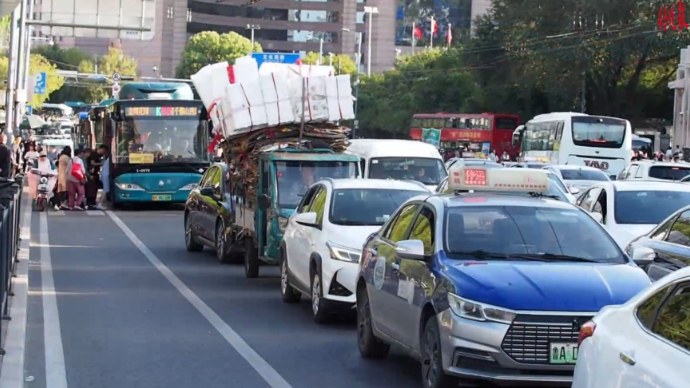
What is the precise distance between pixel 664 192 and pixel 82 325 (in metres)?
7.99

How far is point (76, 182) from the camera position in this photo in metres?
32.4

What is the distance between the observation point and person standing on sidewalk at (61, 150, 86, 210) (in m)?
32.0

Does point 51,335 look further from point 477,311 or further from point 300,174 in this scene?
point 300,174

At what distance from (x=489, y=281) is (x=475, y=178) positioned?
265 centimetres

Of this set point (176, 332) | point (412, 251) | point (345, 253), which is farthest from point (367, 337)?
point (176, 332)

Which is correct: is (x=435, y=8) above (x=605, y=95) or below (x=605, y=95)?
above

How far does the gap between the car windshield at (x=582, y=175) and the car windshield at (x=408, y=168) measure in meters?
8.11

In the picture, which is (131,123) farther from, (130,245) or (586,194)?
(586,194)

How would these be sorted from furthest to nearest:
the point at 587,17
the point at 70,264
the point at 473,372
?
the point at 587,17 < the point at 70,264 < the point at 473,372

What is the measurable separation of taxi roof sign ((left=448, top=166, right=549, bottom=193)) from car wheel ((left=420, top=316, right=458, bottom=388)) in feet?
7.51

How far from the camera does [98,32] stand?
127 ft

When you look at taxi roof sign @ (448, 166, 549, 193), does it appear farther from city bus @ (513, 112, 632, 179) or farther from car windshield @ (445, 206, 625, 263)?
city bus @ (513, 112, 632, 179)

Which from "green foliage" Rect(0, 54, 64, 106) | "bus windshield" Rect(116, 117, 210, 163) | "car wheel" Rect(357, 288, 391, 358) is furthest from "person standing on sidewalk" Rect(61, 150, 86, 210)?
"green foliage" Rect(0, 54, 64, 106)

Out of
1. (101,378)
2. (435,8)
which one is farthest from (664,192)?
(435,8)
